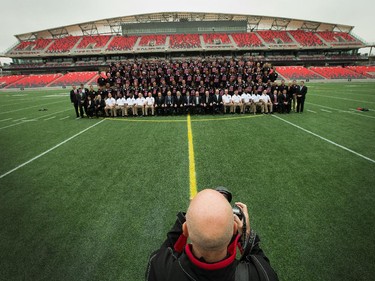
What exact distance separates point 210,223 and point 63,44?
204 feet

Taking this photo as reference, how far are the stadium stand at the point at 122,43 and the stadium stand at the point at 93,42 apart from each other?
6.51ft

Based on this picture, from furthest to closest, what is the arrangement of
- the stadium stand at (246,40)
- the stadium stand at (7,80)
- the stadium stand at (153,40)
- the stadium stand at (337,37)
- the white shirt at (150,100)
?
the stadium stand at (337,37)
the stadium stand at (153,40)
the stadium stand at (246,40)
the stadium stand at (7,80)
the white shirt at (150,100)

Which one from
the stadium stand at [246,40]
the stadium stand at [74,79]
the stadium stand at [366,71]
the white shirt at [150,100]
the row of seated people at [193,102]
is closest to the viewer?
the row of seated people at [193,102]

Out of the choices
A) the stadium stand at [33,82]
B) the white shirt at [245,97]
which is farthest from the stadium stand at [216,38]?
the white shirt at [245,97]

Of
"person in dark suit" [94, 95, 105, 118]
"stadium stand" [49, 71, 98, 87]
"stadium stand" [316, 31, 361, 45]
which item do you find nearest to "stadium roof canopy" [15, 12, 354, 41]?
"stadium stand" [316, 31, 361, 45]

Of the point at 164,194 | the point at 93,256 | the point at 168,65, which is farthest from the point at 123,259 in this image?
the point at 168,65

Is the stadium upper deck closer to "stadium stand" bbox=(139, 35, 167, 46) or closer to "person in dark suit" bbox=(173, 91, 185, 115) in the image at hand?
"stadium stand" bbox=(139, 35, 167, 46)

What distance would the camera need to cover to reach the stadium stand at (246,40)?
1929 inches

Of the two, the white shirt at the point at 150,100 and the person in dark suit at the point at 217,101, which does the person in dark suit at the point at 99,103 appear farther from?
the person in dark suit at the point at 217,101

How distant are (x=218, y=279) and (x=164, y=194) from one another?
3.40 metres

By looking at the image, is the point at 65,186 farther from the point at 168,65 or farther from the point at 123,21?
the point at 123,21

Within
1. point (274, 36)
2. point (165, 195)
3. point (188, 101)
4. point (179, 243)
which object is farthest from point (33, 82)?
point (274, 36)

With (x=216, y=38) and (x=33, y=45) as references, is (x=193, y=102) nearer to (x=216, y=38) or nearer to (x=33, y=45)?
(x=216, y=38)

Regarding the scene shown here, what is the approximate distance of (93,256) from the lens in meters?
3.05
